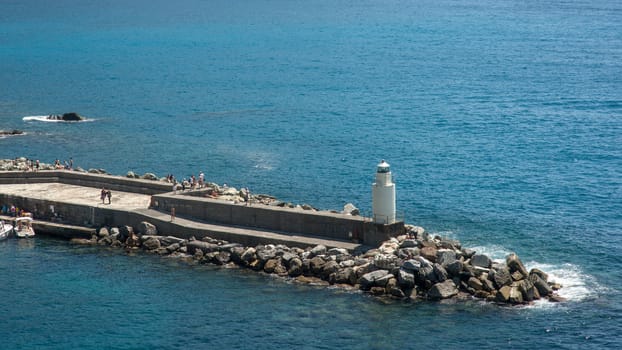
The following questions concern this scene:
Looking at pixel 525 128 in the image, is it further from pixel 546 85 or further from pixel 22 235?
pixel 22 235

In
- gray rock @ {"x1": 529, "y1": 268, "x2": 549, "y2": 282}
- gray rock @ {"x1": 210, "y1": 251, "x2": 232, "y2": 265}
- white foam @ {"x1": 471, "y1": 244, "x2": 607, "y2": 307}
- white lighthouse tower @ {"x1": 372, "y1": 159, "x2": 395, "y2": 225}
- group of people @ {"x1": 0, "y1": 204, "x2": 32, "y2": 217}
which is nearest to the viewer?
white foam @ {"x1": 471, "y1": 244, "x2": 607, "y2": 307}

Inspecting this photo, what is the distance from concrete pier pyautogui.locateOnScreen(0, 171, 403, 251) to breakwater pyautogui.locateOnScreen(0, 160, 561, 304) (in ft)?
0.19

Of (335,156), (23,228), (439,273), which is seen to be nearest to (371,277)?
(439,273)

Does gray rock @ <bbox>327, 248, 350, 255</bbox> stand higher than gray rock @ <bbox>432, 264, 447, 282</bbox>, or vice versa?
gray rock @ <bbox>327, 248, 350, 255</bbox>

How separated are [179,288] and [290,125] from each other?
158ft

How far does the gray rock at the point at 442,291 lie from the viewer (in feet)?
152

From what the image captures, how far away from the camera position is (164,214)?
57.0 metres

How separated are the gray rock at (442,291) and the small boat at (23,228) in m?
24.3

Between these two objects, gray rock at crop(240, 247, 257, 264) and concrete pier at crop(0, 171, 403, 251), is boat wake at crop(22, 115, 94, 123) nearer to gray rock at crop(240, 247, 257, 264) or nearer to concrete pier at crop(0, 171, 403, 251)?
concrete pier at crop(0, 171, 403, 251)

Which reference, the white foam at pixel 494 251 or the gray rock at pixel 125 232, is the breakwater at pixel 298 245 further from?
the white foam at pixel 494 251

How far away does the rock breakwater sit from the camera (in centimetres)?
4662

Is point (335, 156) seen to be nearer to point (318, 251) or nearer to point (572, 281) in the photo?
point (318, 251)

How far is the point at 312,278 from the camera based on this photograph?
49156 millimetres

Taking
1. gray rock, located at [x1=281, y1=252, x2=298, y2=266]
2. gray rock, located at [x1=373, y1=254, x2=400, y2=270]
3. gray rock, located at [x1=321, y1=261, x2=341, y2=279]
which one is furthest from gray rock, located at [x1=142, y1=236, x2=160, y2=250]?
gray rock, located at [x1=373, y1=254, x2=400, y2=270]
